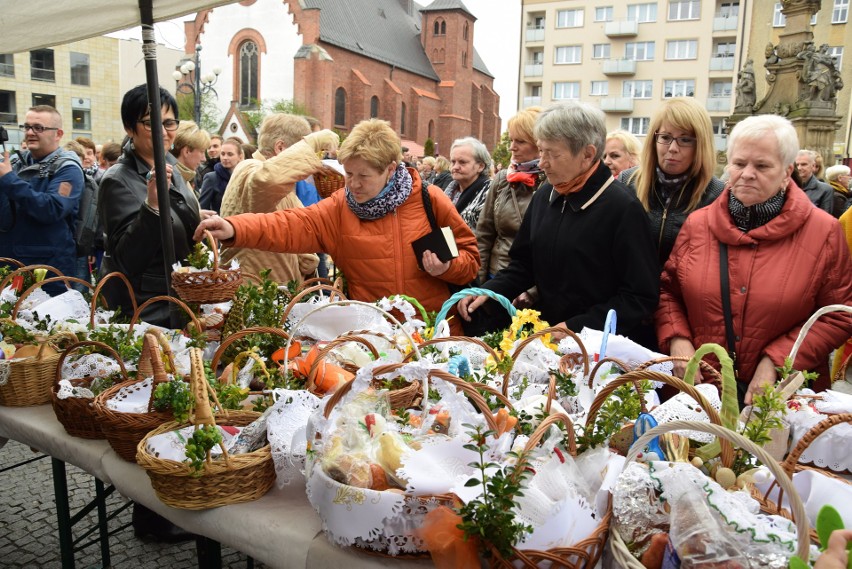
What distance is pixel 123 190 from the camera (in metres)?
2.80

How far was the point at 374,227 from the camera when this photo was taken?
9.56 feet

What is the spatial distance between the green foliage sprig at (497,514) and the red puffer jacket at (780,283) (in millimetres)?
1450

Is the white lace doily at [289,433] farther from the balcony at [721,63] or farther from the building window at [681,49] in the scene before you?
the building window at [681,49]

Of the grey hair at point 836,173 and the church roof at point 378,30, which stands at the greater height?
the church roof at point 378,30

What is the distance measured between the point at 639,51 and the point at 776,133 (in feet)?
135

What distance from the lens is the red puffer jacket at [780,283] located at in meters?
2.25

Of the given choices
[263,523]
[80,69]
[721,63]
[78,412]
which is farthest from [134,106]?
[80,69]

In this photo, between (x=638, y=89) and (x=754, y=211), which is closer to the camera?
(x=754, y=211)

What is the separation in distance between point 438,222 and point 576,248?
672mm

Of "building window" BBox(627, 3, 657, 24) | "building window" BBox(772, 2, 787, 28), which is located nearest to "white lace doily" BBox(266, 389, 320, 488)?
"building window" BBox(772, 2, 787, 28)

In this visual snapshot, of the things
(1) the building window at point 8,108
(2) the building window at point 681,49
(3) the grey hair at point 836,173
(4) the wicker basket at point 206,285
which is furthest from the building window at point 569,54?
(4) the wicker basket at point 206,285

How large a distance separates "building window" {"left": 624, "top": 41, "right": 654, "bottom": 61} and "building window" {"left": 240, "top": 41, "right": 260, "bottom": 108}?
70.5 ft

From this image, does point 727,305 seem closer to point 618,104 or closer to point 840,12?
point 840,12

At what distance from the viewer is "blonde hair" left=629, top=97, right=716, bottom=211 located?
2.66 metres
